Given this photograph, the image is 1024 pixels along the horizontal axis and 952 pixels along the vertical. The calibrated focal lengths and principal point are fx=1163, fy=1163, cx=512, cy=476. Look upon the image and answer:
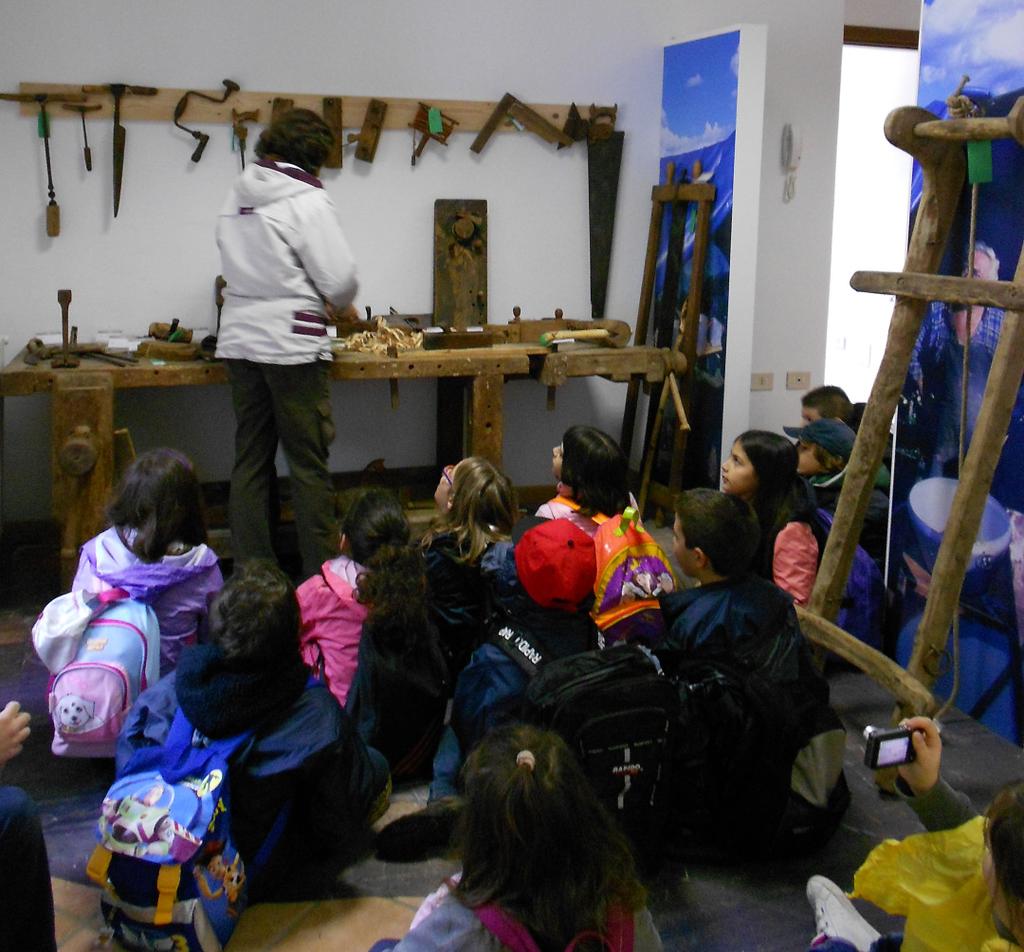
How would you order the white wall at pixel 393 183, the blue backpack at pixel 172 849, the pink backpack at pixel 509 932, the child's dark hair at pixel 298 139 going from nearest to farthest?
the pink backpack at pixel 509 932 → the blue backpack at pixel 172 849 → the child's dark hair at pixel 298 139 → the white wall at pixel 393 183

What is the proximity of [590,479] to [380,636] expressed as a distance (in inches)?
28.9

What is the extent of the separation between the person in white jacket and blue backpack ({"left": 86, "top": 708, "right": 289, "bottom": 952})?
1899mm

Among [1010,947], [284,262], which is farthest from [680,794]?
[284,262]

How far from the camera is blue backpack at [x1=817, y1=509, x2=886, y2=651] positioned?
12.0 feet

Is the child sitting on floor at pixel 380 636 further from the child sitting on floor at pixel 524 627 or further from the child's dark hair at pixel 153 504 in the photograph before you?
the child's dark hair at pixel 153 504

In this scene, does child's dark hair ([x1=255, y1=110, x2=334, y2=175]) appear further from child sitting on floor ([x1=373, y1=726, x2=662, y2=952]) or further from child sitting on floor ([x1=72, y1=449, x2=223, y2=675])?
child sitting on floor ([x1=373, y1=726, x2=662, y2=952])

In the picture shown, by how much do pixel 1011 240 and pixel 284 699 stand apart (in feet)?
7.28

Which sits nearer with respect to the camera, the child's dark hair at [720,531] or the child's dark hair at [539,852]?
the child's dark hair at [539,852]

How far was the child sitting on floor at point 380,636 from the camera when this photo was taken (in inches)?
108

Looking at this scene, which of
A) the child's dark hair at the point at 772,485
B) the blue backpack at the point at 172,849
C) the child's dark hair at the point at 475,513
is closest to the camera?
the blue backpack at the point at 172,849

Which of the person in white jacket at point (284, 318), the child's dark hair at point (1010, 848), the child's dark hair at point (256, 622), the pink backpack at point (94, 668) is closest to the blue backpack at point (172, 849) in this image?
the child's dark hair at point (256, 622)

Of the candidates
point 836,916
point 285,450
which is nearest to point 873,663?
point 836,916

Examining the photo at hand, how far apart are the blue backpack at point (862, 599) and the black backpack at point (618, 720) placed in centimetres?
137

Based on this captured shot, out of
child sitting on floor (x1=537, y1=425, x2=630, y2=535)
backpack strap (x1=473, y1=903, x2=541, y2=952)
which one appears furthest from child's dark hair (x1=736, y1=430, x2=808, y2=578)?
backpack strap (x1=473, y1=903, x2=541, y2=952)
